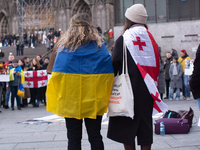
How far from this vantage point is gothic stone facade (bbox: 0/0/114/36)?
33.7 meters

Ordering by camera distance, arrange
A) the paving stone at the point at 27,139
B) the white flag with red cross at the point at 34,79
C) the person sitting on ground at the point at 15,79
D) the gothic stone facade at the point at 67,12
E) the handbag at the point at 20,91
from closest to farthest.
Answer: the paving stone at the point at 27,139 < the handbag at the point at 20,91 < the person sitting on ground at the point at 15,79 < the white flag with red cross at the point at 34,79 < the gothic stone facade at the point at 67,12

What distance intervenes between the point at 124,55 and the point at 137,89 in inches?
16.1

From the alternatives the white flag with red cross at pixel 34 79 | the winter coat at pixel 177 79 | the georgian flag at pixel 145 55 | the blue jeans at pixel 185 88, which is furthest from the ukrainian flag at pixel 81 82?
the blue jeans at pixel 185 88

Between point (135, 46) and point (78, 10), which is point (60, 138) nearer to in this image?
point (135, 46)

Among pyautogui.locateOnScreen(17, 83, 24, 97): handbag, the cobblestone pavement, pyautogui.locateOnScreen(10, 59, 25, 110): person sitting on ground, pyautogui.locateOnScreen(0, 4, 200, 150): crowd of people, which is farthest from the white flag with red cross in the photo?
pyautogui.locateOnScreen(0, 4, 200, 150): crowd of people

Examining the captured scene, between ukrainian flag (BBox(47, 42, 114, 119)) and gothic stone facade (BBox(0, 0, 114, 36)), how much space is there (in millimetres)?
30940

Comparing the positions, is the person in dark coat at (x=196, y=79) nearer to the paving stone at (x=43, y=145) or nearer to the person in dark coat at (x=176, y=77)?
the paving stone at (x=43, y=145)

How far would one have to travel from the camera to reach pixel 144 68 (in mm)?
2977

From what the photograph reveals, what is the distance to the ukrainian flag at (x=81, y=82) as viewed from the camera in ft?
9.55

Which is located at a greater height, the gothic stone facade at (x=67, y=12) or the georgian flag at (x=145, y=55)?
the gothic stone facade at (x=67, y=12)

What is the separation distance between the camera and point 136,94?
2.94m

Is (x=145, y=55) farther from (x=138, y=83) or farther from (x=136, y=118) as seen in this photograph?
(x=136, y=118)

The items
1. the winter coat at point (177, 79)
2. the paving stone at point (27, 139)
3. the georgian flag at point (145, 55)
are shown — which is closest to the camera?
the georgian flag at point (145, 55)

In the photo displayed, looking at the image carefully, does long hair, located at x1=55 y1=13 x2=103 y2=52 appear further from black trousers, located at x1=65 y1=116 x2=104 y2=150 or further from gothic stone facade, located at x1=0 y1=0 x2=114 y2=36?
gothic stone facade, located at x1=0 y1=0 x2=114 y2=36
